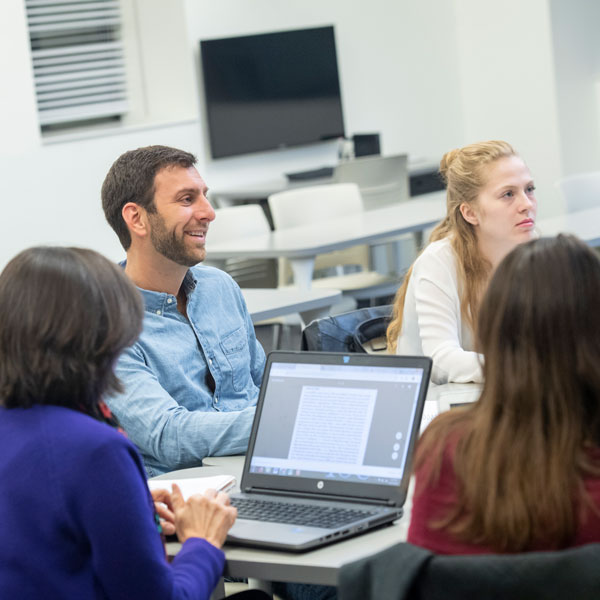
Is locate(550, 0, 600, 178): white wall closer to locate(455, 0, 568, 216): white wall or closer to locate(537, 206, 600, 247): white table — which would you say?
locate(455, 0, 568, 216): white wall

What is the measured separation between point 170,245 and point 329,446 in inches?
33.9

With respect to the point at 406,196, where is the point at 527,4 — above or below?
above

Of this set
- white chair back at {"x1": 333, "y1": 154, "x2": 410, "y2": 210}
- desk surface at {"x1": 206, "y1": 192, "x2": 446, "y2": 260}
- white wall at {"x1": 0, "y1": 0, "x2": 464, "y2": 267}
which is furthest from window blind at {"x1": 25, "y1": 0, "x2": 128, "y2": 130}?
desk surface at {"x1": 206, "y1": 192, "x2": 446, "y2": 260}

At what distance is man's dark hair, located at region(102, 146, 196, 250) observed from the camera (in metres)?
2.53

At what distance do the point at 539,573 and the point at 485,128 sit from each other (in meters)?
8.41

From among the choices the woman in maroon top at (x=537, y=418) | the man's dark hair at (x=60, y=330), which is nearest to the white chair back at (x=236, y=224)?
the man's dark hair at (x=60, y=330)

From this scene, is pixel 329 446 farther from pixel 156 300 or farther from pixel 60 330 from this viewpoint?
pixel 156 300

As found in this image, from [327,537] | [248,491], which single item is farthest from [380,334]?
[327,537]

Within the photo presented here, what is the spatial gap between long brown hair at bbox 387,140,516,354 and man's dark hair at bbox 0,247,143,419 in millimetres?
1380

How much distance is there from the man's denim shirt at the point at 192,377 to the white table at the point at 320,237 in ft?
7.34

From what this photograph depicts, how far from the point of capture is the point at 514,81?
8.88m

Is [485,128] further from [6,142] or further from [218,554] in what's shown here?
[218,554]

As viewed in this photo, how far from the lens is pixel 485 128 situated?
365 inches

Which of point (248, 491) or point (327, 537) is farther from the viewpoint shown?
point (248, 491)
